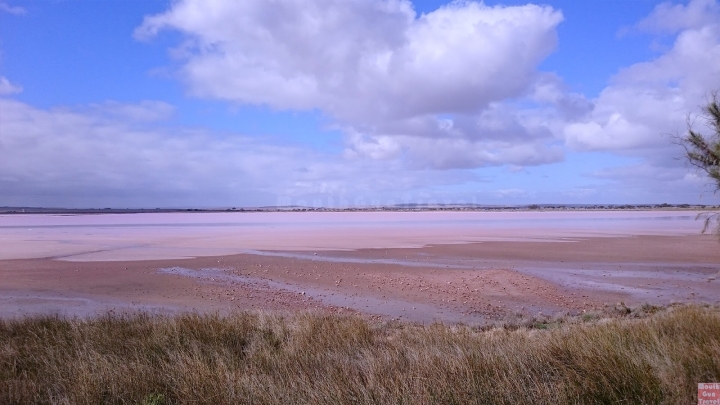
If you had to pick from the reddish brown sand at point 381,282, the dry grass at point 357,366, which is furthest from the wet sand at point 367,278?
the dry grass at point 357,366

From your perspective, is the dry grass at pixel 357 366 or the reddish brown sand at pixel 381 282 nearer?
the dry grass at pixel 357 366

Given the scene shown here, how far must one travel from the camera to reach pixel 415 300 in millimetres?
14211

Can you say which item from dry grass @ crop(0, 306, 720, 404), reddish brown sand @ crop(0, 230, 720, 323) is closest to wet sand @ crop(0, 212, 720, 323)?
reddish brown sand @ crop(0, 230, 720, 323)

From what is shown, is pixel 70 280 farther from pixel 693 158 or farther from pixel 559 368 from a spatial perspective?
pixel 693 158

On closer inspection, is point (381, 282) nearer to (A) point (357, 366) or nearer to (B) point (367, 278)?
(B) point (367, 278)

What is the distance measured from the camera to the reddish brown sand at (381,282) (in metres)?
13.4

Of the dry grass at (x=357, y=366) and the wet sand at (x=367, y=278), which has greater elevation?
the dry grass at (x=357, y=366)

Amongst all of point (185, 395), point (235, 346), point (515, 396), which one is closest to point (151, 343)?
point (235, 346)

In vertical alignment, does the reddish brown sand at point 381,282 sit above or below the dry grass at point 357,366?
below

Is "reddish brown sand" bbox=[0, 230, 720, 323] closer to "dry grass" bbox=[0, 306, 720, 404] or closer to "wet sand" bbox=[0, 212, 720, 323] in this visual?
"wet sand" bbox=[0, 212, 720, 323]

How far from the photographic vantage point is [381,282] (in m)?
17.0

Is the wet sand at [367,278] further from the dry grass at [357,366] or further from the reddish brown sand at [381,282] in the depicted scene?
the dry grass at [357,366]

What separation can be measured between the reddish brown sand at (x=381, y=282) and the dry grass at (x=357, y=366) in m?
4.65

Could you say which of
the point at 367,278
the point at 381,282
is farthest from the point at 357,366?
the point at 367,278
